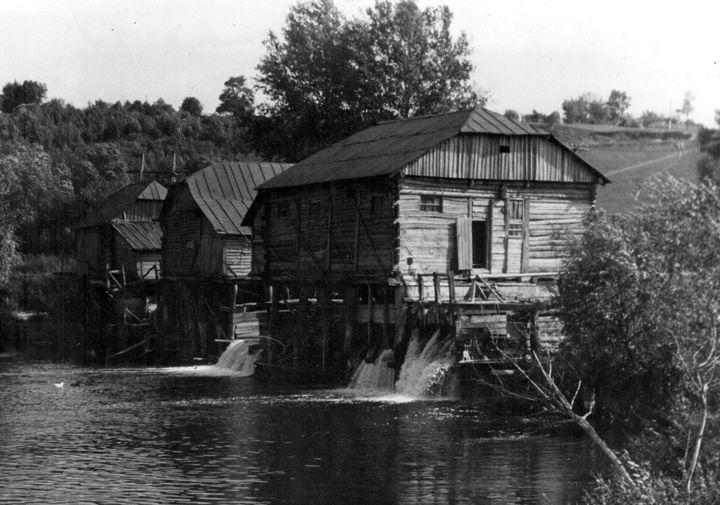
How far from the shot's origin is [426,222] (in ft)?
126

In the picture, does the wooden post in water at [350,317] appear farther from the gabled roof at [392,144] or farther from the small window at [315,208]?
the small window at [315,208]

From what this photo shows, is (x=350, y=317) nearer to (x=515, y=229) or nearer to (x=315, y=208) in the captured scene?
(x=315, y=208)

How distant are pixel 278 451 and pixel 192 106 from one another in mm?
117157

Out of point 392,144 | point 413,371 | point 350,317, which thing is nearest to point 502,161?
point 392,144

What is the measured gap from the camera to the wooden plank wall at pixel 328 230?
38906 millimetres

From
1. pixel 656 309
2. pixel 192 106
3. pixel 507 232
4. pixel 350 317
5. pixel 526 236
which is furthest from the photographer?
pixel 192 106

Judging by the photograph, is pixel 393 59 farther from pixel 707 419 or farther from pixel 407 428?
pixel 707 419

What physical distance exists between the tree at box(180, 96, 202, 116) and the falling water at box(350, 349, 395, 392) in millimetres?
104640

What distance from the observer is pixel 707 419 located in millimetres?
17969

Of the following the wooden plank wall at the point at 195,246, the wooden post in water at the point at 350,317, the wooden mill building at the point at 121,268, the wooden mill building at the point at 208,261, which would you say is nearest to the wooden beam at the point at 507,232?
A: the wooden post in water at the point at 350,317

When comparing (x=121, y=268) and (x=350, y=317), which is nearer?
(x=350, y=317)

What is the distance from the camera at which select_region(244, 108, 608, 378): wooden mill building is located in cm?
3762

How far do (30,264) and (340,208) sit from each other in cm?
4746

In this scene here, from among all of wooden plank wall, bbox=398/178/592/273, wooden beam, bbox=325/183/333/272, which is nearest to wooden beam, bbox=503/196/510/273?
wooden plank wall, bbox=398/178/592/273
